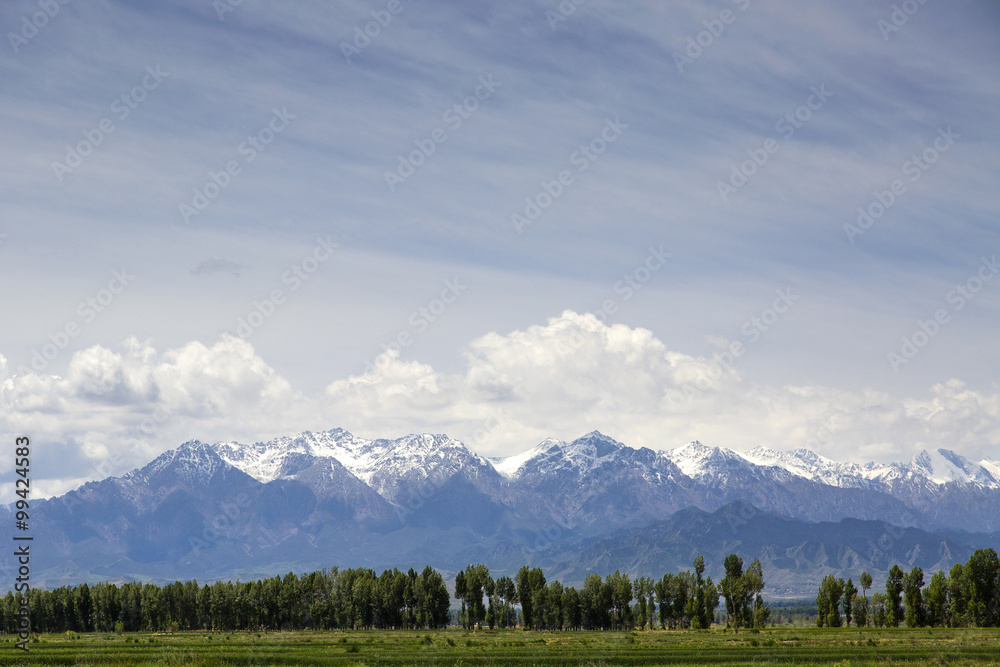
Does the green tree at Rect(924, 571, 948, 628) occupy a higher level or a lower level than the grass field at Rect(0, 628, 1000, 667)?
lower

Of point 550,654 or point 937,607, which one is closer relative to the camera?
point 550,654

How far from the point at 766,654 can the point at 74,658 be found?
241 feet

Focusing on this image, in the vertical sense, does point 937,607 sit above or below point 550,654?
below

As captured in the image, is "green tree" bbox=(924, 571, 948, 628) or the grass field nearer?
the grass field

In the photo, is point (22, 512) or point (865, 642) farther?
point (865, 642)

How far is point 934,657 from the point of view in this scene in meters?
84.6

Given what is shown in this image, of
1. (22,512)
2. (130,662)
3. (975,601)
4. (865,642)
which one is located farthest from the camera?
(975,601)

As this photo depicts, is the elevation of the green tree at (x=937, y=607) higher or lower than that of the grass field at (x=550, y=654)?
lower

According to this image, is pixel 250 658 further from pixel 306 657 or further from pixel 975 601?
pixel 975 601

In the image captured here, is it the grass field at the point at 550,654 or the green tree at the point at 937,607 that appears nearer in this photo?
the grass field at the point at 550,654

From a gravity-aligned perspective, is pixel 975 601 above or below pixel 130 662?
below

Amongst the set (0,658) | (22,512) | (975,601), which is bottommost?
(975,601)

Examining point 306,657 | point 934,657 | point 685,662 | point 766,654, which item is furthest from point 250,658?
point 934,657

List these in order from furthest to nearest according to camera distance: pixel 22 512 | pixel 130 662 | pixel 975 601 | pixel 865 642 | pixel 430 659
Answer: pixel 975 601, pixel 865 642, pixel 430 659, pixel 130 662, pixel 22 512
